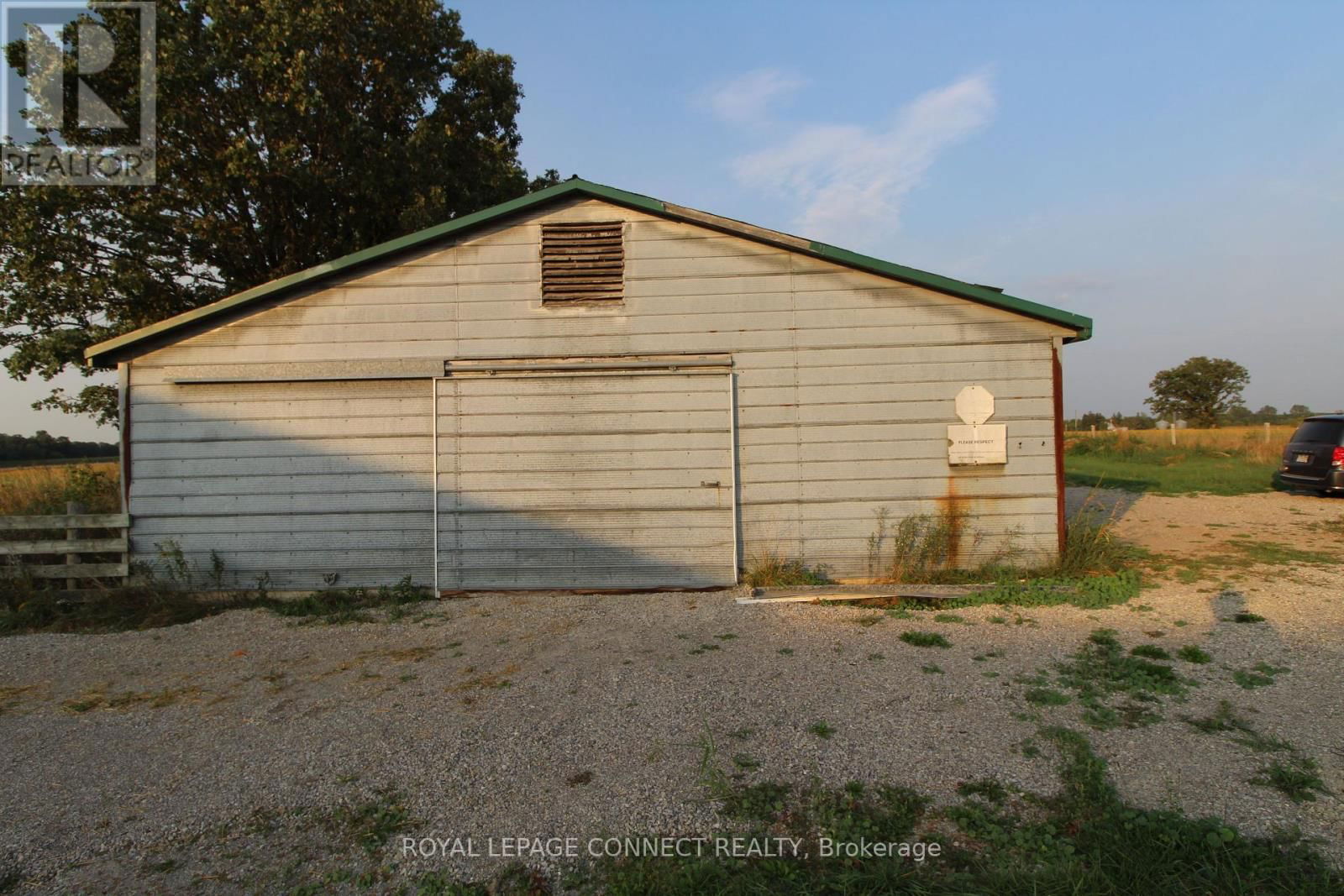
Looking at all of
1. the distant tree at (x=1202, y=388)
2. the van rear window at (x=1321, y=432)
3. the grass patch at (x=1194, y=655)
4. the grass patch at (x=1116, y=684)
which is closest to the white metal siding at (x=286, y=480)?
the grass patch at (x=1116, y=684)

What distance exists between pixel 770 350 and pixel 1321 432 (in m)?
13.5

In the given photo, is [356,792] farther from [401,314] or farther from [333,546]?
[401,314]

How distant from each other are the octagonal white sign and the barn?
0.02m

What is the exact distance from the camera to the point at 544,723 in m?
4.31

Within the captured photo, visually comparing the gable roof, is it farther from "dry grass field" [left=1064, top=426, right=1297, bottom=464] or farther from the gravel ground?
"dry grass field" [left=1064, top=426, right=1297, bottom=464]

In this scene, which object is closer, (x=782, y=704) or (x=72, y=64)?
(x=782, y=704)

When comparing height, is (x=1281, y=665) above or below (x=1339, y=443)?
below

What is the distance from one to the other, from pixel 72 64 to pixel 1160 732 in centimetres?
1830

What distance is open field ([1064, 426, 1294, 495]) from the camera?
18375 mm

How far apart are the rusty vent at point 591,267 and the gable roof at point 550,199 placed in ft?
1.22

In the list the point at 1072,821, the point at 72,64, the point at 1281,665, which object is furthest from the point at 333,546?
the point at 72,64

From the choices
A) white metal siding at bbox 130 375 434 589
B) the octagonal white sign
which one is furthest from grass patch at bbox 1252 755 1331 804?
white metal siding at bbox 130 375 434 589

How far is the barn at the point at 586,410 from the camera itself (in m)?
7.85

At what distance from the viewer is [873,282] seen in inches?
313
